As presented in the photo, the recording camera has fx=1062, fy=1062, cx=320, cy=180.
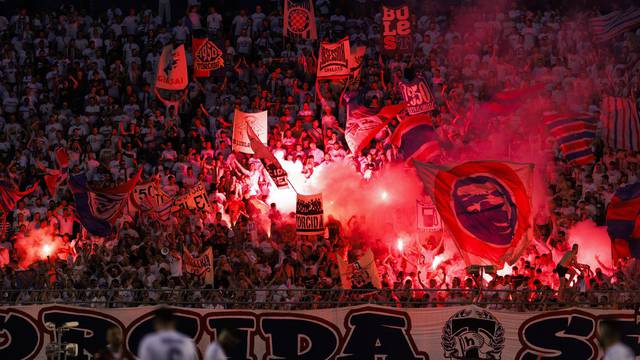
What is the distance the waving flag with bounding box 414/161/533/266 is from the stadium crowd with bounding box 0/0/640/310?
1.99 ft

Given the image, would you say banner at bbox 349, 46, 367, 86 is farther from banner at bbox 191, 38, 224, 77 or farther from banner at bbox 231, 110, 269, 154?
banner at bbox 191, 38, 224, 77

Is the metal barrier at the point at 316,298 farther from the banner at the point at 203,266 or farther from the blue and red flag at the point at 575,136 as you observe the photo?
the blue and red flag at the point at 575,136

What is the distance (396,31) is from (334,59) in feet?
5.98

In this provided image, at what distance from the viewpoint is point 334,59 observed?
22.4 m

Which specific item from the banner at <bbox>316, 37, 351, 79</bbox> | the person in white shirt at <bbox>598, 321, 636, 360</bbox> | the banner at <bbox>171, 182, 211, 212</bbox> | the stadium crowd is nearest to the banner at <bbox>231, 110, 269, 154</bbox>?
the stadium crowd

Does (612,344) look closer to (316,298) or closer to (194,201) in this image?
(316,298)

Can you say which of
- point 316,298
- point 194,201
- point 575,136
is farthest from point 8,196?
point 575,136

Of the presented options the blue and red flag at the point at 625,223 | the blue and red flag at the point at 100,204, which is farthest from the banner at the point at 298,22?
the blue and red flag at the point at 625,223

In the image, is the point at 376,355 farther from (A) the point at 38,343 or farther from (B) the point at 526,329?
(A) the point at 38,343

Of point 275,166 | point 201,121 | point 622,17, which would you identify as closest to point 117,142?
point 201,121

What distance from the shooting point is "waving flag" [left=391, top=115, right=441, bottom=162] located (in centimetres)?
2008

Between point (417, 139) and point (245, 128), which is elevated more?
point (245, 128)

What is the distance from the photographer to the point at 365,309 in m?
16.1

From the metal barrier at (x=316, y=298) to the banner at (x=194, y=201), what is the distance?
2.30m
